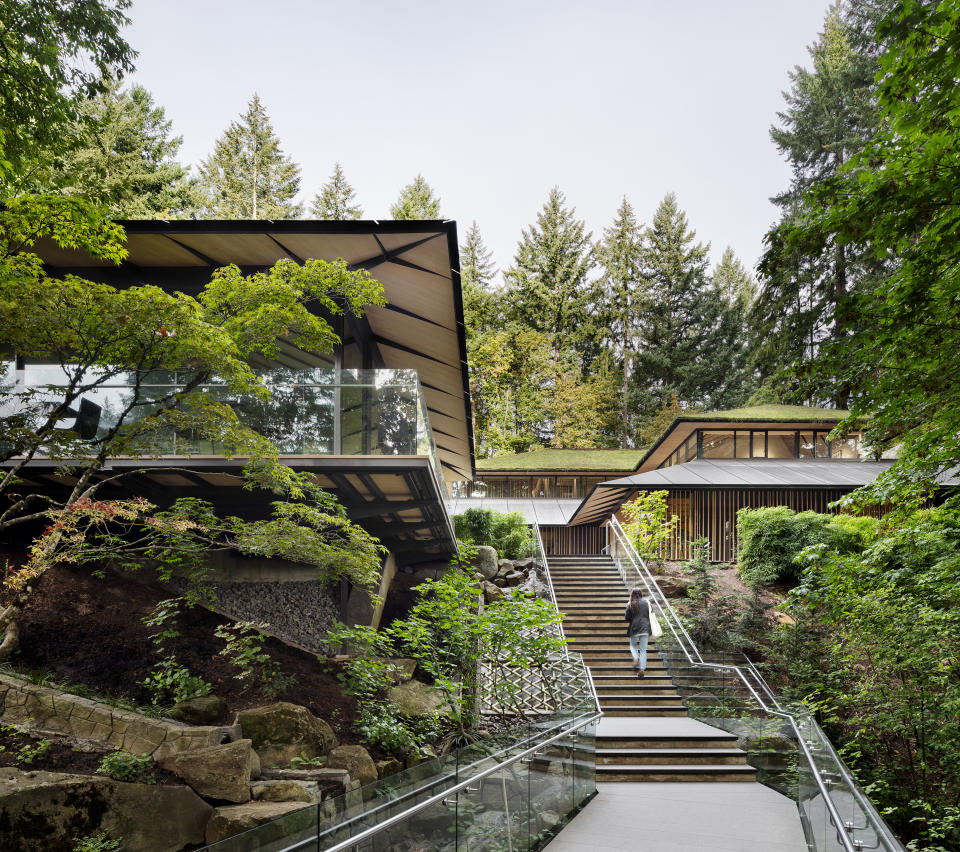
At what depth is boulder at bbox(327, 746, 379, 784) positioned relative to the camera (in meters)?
7.37

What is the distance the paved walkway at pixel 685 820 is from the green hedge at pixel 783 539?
817cm

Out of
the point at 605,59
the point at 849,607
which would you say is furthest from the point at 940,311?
→ the point at 605,59

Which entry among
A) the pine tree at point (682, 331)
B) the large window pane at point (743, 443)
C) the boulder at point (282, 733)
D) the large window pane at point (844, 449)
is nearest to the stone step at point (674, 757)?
the boulder at point (282, 733)

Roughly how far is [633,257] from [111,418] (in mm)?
41100

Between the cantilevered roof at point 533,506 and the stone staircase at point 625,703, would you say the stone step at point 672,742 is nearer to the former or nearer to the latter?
the stone staircase at point 625,703

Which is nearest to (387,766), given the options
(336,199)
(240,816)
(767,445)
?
(240,816)

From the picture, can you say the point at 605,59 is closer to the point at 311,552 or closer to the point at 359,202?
the point at 359,202

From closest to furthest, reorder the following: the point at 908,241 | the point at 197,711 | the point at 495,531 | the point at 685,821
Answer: the point at 908,241 → the point at 685,821 → the point at 197,711 → the point at 495,531

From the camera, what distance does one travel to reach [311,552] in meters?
7.94

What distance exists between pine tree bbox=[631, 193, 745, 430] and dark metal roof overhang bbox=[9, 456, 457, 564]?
33084 millimetres

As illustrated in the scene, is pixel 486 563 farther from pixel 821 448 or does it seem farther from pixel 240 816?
pixel 240 816

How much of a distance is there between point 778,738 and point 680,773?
157 centimetres

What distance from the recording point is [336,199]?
43.0m

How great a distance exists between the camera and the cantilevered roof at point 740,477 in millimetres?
19141
